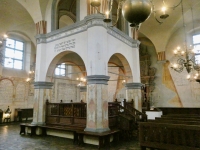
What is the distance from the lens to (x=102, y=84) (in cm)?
671

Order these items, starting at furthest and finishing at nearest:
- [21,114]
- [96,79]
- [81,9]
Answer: [21,114] < [81,9] < [96,79]

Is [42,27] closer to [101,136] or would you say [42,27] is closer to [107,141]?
[101,136]

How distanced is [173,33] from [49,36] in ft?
32.9

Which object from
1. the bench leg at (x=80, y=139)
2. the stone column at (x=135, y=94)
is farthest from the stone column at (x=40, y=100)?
the stone column at (x=135, y=94)

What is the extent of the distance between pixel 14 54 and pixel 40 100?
25.0 feet

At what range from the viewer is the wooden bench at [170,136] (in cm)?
463

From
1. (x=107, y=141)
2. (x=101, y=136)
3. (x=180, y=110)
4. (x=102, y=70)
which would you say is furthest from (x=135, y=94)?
(x=180, y=110)

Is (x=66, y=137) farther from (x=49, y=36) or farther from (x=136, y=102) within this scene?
(x=49, y=36)

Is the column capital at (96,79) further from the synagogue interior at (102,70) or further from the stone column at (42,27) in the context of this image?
the stone column at (42,27)

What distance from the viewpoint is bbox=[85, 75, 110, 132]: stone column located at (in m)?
6.39

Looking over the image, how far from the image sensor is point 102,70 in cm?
678

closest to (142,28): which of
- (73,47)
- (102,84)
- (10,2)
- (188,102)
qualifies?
(188,102)

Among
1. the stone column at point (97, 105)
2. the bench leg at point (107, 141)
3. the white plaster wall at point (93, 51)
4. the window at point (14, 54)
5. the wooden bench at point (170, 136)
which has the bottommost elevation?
the bench leg at point (107, 141)

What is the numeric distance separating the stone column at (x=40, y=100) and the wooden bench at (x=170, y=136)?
16.9 feet
